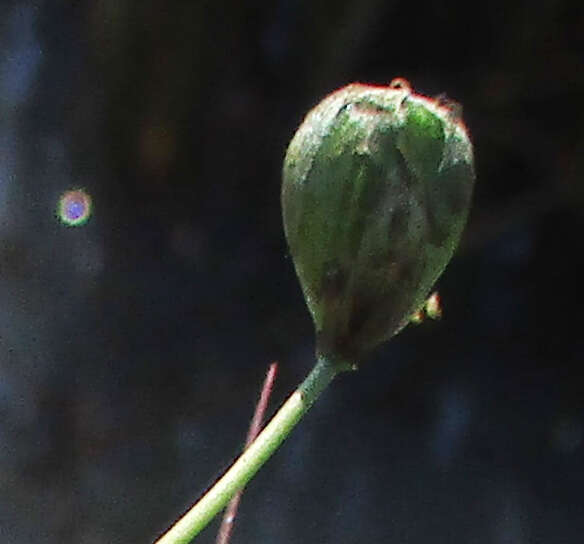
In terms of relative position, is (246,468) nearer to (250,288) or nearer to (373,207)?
(373,207)

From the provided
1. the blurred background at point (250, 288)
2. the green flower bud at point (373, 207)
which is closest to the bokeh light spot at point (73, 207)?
the blurred background at point (250, 288)

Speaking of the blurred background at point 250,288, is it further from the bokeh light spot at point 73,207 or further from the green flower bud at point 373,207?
the green flower bud at point 373,207

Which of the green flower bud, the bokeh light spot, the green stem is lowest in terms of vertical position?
the green stem

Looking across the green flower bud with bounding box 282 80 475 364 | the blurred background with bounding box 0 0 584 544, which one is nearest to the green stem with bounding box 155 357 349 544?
the green flower bud with bounding box 282 80 475 364

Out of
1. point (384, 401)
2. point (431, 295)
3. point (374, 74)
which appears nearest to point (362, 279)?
point (431, 295)

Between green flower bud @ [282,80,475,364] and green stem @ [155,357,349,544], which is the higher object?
green flower bud @ [282,80,475,364]

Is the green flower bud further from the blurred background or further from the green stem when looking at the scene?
the blurred background

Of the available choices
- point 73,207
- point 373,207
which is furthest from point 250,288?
point 373,207

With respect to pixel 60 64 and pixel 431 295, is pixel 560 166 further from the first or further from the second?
pixel 431 295
